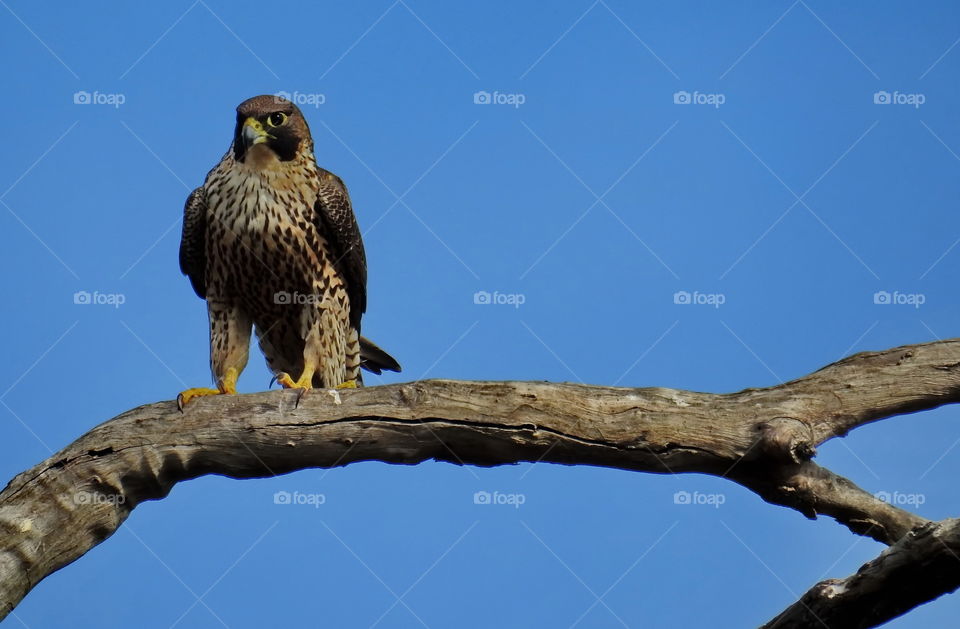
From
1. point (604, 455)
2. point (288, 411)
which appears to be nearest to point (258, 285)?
point (288, 411)

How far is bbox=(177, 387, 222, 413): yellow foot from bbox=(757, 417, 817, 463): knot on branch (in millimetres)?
2610

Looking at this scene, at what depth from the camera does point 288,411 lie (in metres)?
5.04

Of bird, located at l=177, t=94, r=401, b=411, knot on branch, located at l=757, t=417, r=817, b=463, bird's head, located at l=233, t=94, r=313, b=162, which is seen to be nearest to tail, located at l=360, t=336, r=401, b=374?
bird, located at l=177, t=94, r=401, b=411

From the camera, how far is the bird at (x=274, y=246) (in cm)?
654

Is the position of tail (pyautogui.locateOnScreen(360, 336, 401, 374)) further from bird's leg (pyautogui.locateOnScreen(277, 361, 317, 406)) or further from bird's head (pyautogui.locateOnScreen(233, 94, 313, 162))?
bird's head (pyautogui.locateOnScreen(233, 94, 313, 162))

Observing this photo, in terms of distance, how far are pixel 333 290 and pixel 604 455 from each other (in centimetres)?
252

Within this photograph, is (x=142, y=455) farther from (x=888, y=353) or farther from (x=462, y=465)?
(x=888, y=353)

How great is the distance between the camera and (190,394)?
17.6ft
